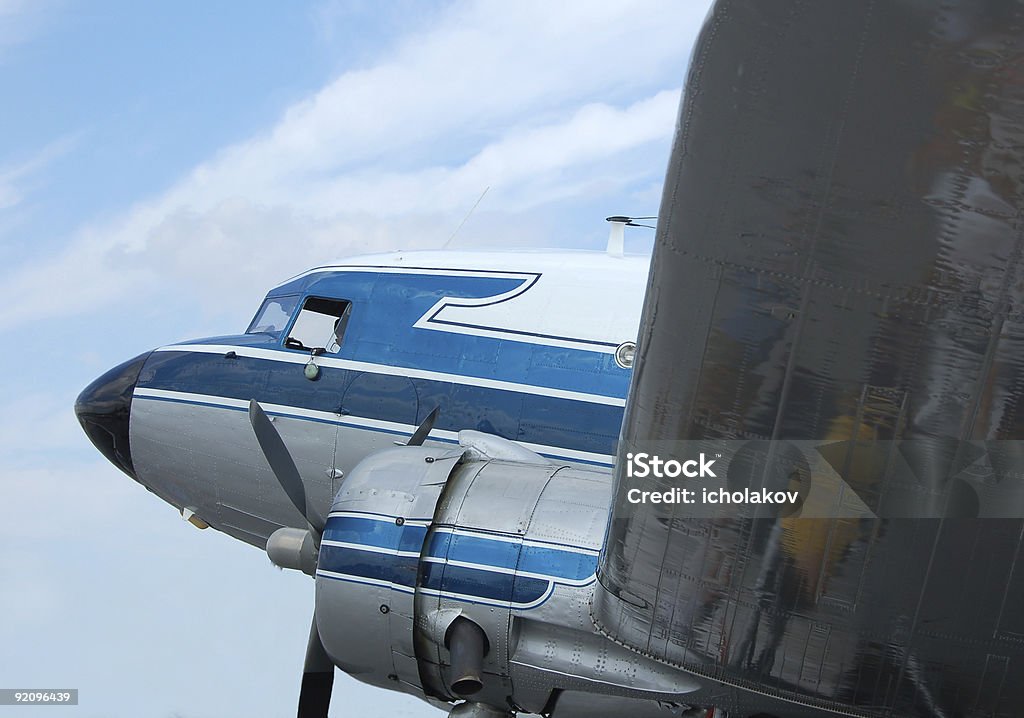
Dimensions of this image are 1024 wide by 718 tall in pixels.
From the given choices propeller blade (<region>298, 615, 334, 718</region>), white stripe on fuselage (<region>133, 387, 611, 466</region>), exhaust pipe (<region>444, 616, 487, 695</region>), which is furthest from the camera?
white stripe on fuselage (<region>133, 387, 611, 466</region>)

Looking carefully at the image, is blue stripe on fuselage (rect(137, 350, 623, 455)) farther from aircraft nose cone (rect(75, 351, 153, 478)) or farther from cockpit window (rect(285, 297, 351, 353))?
cockpit window (rect(285, 297, 351, 353))

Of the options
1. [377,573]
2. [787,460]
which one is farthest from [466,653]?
[787,460]

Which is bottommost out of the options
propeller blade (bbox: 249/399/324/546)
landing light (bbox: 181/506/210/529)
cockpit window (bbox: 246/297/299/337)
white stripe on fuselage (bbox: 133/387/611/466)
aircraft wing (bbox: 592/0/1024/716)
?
landing light (bbox: 181/506/210/529)

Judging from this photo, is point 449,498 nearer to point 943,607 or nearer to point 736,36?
point 943,607

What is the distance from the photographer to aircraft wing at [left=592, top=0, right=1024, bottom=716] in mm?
3943

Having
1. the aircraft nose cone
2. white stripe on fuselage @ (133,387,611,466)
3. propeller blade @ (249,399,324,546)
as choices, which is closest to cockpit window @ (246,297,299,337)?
white stripe on fuselage @ (133,387,611,466)

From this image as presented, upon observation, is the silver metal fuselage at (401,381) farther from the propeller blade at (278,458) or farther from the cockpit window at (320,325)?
the propeller blade at (278,458)

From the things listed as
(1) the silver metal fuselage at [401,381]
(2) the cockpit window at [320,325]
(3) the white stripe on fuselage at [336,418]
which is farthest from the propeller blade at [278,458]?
(2) the cockpit window at [320,325]

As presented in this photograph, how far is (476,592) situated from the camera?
23.6ft

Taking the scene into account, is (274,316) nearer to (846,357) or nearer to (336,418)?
(336,418)

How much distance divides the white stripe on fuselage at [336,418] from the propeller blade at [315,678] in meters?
2.85

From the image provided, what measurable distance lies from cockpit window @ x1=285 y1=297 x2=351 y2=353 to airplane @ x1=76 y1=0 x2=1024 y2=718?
450 centimetres

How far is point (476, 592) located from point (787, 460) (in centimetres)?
306

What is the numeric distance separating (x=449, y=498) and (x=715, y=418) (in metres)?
3.21
